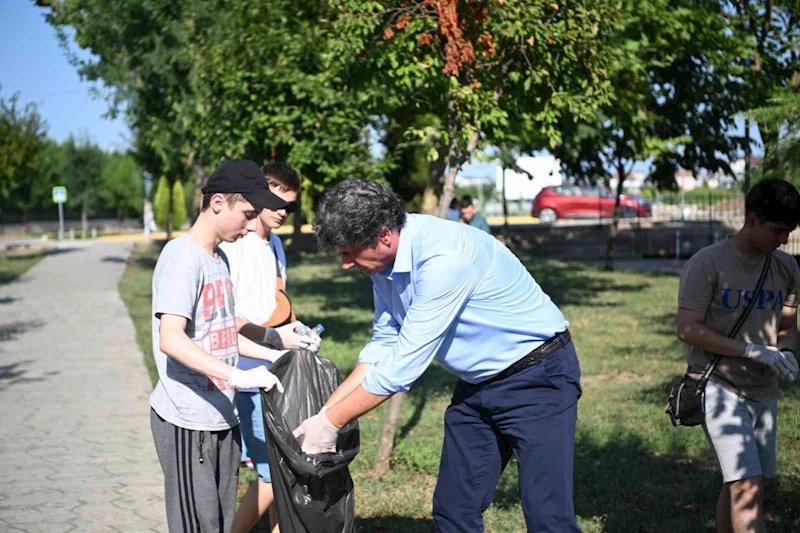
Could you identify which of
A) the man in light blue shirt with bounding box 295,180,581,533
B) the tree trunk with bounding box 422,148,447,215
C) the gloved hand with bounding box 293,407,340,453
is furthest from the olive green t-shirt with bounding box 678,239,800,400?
the tree trunk with bounding box 422,148,447,215

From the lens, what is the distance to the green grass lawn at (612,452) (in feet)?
17.7

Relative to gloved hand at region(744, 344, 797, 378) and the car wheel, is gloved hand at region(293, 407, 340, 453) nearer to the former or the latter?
gloved hand at region(744, 344, 797, 378)

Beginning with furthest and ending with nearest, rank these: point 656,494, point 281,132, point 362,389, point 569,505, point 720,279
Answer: point 281,132, point 656,494, point 720,279, point 569,505, point 362,389

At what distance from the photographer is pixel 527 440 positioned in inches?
132

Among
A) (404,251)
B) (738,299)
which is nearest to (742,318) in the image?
(738,299)

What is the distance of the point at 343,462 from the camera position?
3.41 metres

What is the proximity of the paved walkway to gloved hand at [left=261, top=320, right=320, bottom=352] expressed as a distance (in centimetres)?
166

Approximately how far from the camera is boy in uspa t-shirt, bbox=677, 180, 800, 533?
3.99 meters

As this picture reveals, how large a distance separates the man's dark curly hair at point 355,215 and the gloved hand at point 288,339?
0.96 m

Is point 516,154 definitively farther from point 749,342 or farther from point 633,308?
point 749,342

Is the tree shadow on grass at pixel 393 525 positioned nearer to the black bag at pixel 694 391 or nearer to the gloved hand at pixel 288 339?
the gloved hand at pixel 288 339

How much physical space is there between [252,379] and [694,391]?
1.87 meters

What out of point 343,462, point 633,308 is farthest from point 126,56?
point 343,462

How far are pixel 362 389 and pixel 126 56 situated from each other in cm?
1987
